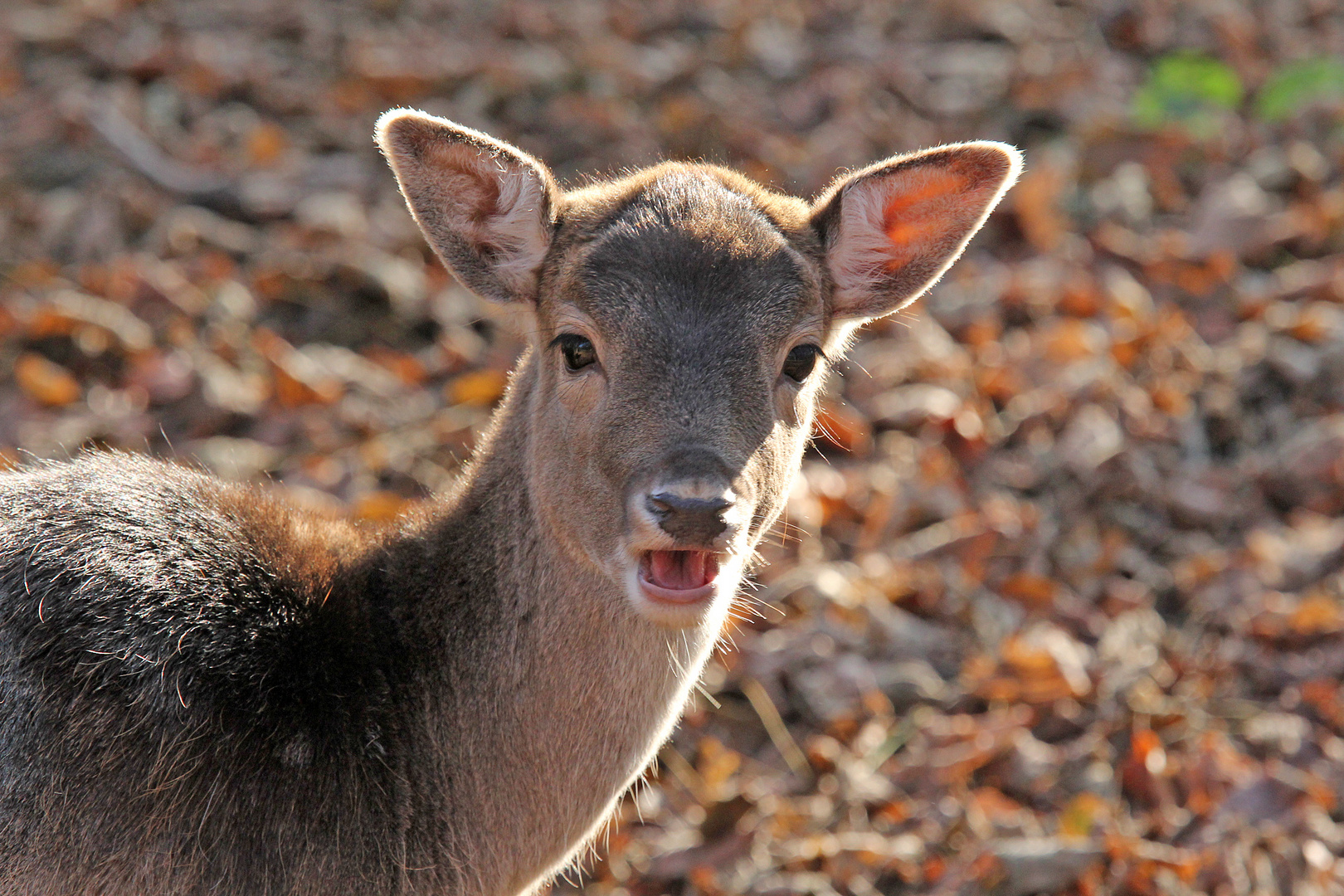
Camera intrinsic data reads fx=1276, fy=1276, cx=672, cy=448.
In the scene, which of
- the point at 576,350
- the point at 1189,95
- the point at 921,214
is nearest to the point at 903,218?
the point at 921,214

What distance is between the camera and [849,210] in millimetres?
3754

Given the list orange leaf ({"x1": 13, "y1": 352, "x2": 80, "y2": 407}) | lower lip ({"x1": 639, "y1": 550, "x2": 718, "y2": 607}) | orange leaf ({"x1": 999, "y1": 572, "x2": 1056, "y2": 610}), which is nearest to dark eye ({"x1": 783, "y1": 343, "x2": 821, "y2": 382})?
lower lip ({"x1": 639, "y1": 550, "x2": 718, "y2": 607})

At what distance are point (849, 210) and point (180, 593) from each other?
2.13m

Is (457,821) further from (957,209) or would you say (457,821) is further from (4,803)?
(957,209)

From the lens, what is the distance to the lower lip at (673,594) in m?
3.15

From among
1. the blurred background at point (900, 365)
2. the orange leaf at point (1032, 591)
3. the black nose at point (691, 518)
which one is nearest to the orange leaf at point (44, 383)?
the blurred background at point (900, 365)

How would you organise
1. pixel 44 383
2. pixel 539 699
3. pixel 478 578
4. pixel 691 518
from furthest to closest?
pixel 44 383 → pixel 478 578 → pixel 539 699 → pixel 691 518

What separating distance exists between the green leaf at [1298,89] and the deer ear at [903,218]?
527 centimetres

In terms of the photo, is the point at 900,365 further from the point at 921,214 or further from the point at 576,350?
the point at 576,350

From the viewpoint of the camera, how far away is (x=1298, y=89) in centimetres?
811

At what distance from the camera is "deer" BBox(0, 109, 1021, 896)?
3053 millimetres

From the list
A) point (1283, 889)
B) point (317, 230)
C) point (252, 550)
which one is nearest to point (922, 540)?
point (1283, 889)

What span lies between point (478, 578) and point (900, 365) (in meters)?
3.23

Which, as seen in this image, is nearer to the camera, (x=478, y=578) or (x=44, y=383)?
(x=478, y=578)
